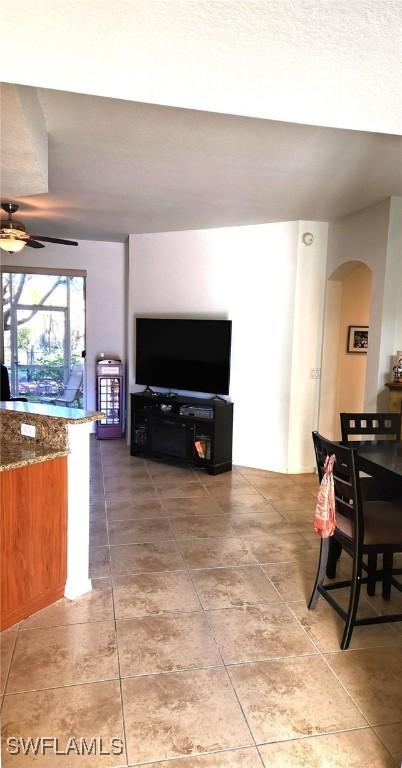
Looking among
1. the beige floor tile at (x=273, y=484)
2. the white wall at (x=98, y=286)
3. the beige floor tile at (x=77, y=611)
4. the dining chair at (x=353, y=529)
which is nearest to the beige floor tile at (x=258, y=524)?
the beige floor tile at (x=273, y=484)

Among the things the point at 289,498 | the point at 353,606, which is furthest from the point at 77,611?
the point at 289,498

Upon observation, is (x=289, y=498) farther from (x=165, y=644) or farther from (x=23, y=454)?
(x=23, y=454)

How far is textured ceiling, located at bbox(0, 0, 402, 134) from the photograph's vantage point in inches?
36.9

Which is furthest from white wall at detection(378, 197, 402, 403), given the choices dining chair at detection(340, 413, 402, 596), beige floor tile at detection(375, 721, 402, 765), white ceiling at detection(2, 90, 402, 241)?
beige floor tile at detection(375, 721, 402, 765)

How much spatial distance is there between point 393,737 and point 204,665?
0.83m

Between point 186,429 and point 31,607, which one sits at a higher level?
point 186,429

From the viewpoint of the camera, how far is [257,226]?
527 centimetres

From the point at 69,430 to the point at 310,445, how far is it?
3.34 m

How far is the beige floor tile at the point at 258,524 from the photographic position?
378cm

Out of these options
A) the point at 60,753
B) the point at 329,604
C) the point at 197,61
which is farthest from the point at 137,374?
the point at 197,61

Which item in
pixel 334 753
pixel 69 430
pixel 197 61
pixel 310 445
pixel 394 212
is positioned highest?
pixel 394 212

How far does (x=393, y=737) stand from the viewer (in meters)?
1.87

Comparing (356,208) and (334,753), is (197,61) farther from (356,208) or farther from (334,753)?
(356,208)

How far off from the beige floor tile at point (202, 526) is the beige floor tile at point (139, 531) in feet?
0.26
